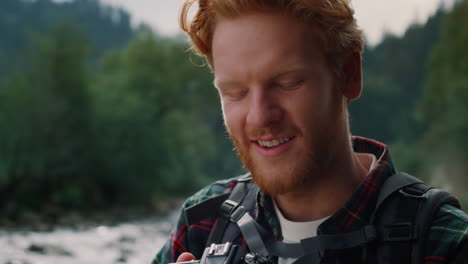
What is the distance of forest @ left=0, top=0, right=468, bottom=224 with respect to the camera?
19.0 meters

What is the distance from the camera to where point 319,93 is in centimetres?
152

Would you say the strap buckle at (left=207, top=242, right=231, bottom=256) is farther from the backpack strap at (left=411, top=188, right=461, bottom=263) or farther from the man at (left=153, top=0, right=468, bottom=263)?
the backpack strap at (left=411, top=188, right=461, bottom=263)

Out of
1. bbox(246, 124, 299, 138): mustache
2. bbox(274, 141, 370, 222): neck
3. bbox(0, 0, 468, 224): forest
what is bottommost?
bbox(274, 141, 370, 222): neck

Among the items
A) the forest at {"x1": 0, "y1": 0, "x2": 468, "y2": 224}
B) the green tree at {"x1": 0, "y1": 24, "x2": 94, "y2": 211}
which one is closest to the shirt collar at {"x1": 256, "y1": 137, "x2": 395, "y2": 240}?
the forest at {"x1": 0, "y1": 0, "x2": 468, "y2": 224}

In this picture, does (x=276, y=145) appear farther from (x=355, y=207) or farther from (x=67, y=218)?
(x=67, y=218)

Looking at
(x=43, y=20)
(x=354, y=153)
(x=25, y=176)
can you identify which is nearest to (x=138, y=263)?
(x=354, y=153)

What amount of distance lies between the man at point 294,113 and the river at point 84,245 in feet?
23.7

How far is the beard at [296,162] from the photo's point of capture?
1506 millimetres

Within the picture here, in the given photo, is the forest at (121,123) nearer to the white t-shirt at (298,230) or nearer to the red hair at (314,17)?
the red hair at (314,17)

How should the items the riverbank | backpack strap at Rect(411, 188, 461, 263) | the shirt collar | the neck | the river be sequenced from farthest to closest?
the riverbank < the river < the neck < the shirt collar < backpack strap at Rect(411, 188, 461, 263)

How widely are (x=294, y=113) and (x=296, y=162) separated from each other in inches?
5.2

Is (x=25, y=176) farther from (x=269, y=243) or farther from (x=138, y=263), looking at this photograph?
(x=269, y=243)

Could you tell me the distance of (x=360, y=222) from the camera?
1438 mm

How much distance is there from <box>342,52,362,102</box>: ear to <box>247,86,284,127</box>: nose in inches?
10.3
